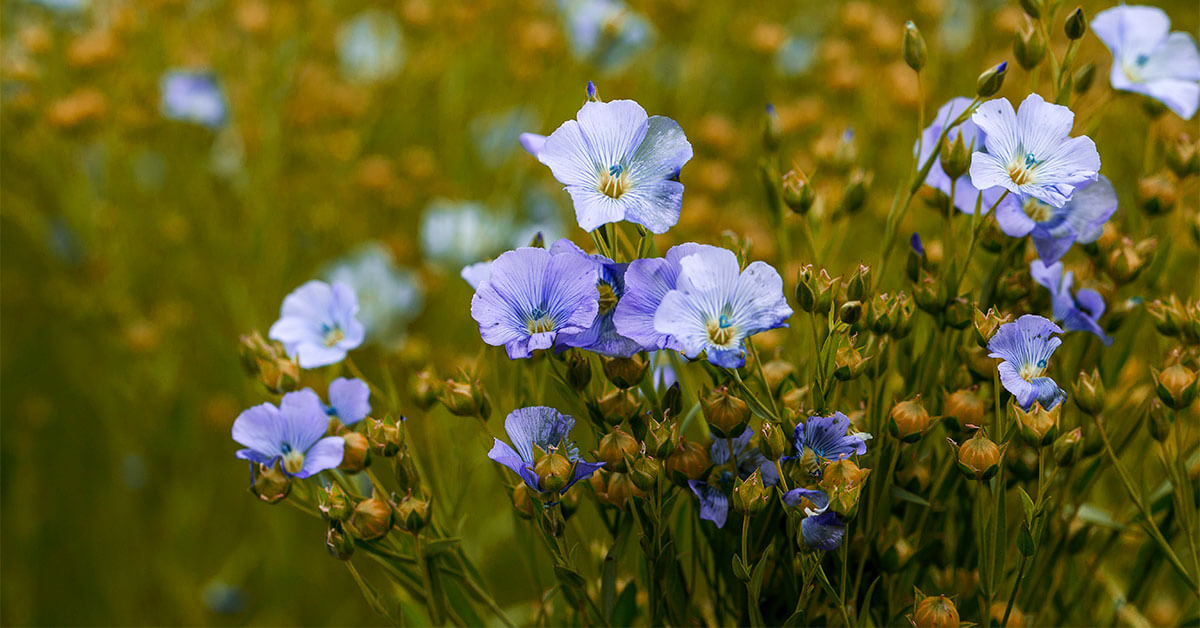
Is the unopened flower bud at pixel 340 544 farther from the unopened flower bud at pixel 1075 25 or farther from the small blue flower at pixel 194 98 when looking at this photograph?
the small blue flower at pixel 194 98

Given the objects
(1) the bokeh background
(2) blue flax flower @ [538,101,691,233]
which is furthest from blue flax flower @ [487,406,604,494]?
(1) the bokeh background

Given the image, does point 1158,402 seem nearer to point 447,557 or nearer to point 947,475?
point 947,475

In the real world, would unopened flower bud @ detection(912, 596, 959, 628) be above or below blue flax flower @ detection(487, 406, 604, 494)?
below

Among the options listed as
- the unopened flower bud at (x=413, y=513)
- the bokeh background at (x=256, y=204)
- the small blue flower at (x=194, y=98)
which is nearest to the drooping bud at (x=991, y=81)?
the unopened flower bud at (x=413, y=513)

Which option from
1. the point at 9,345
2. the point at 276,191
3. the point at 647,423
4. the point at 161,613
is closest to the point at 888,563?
the point at 647,423

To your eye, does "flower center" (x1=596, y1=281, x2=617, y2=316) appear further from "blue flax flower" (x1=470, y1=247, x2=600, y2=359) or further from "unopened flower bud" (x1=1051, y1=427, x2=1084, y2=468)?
"unopened flower bud" (x1=1051, y1=427, x2=1084, y2=468)

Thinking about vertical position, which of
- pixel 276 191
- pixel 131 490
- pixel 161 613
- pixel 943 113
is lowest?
pixel 161 613
